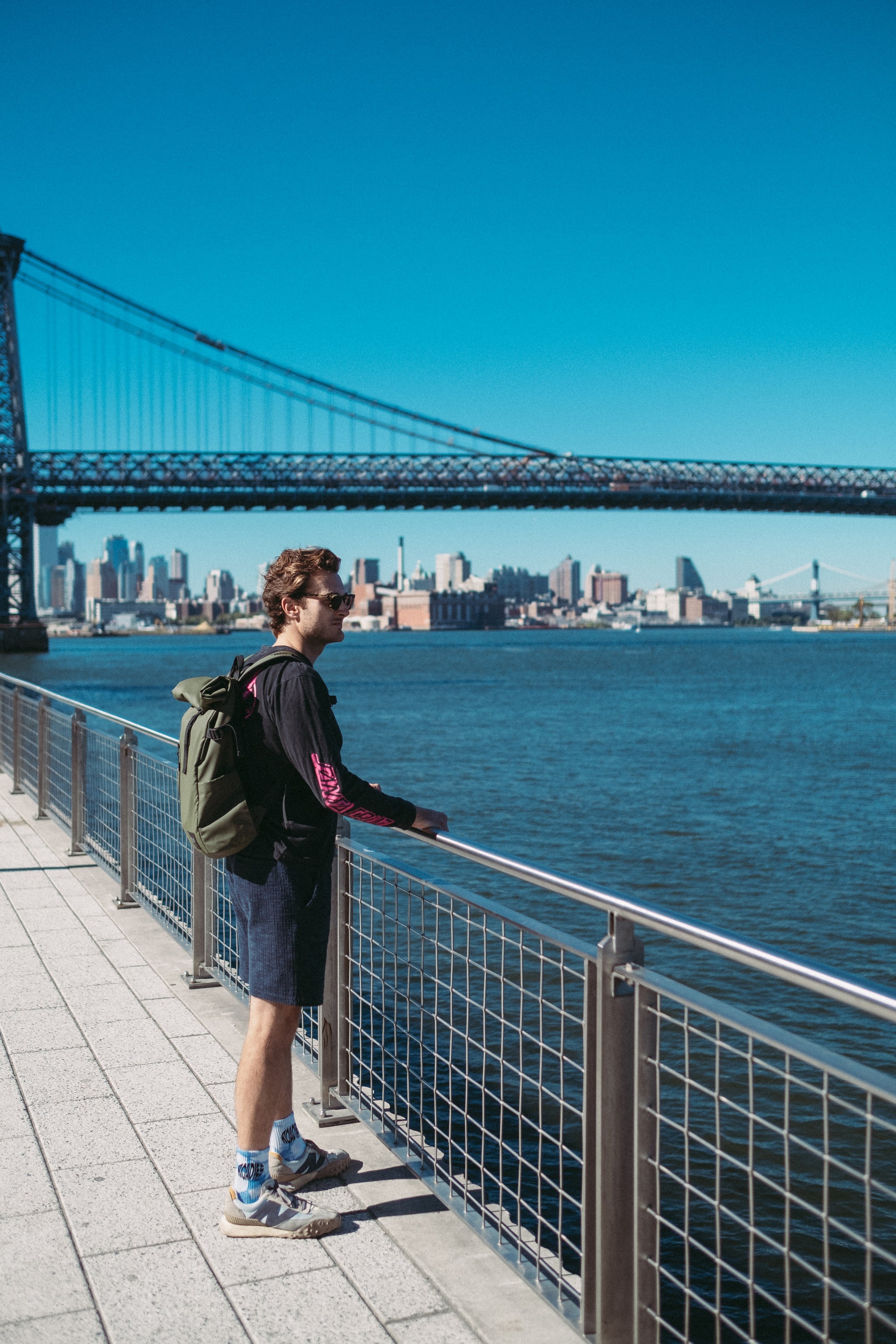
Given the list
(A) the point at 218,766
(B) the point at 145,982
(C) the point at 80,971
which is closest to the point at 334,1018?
(A) the point at 218,766

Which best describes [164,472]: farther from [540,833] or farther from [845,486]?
[540,833]

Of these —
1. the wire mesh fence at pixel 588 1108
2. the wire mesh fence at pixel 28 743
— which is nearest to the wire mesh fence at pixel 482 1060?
the wire mesh fence at pixel 588 1108

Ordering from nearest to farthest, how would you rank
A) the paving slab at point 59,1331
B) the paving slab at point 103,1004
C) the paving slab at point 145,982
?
the paving slab at point 59,1331
the paving slab at point 103,1004
the paving slab at point 145,982

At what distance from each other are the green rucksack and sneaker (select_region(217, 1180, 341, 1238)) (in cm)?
77

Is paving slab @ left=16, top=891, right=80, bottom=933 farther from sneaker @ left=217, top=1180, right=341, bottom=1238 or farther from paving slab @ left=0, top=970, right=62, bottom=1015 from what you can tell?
sneaker @ left=217, top=1180, right=341, bottom=1238

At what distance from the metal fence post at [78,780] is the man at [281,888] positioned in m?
4.46

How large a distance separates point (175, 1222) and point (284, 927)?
0.74 metres

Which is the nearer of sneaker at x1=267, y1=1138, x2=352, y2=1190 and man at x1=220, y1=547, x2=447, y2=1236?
man at x1=220, y1=547, x2=447, y2=1236

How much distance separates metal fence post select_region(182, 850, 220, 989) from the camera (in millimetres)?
4602

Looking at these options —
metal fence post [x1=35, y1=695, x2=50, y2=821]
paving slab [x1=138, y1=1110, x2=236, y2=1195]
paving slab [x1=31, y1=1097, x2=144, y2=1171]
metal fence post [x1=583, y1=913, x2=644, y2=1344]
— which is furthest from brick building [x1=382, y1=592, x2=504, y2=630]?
metal fence post [x1=583, y1=913, x2=644, y2=1344]

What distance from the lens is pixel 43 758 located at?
8.56 meters

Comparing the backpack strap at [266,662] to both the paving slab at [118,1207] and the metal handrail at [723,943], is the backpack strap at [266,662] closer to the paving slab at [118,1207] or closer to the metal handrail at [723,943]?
the metal handrail at [723,943]

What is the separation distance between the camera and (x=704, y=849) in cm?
1330

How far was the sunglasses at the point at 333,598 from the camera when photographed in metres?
2.73
